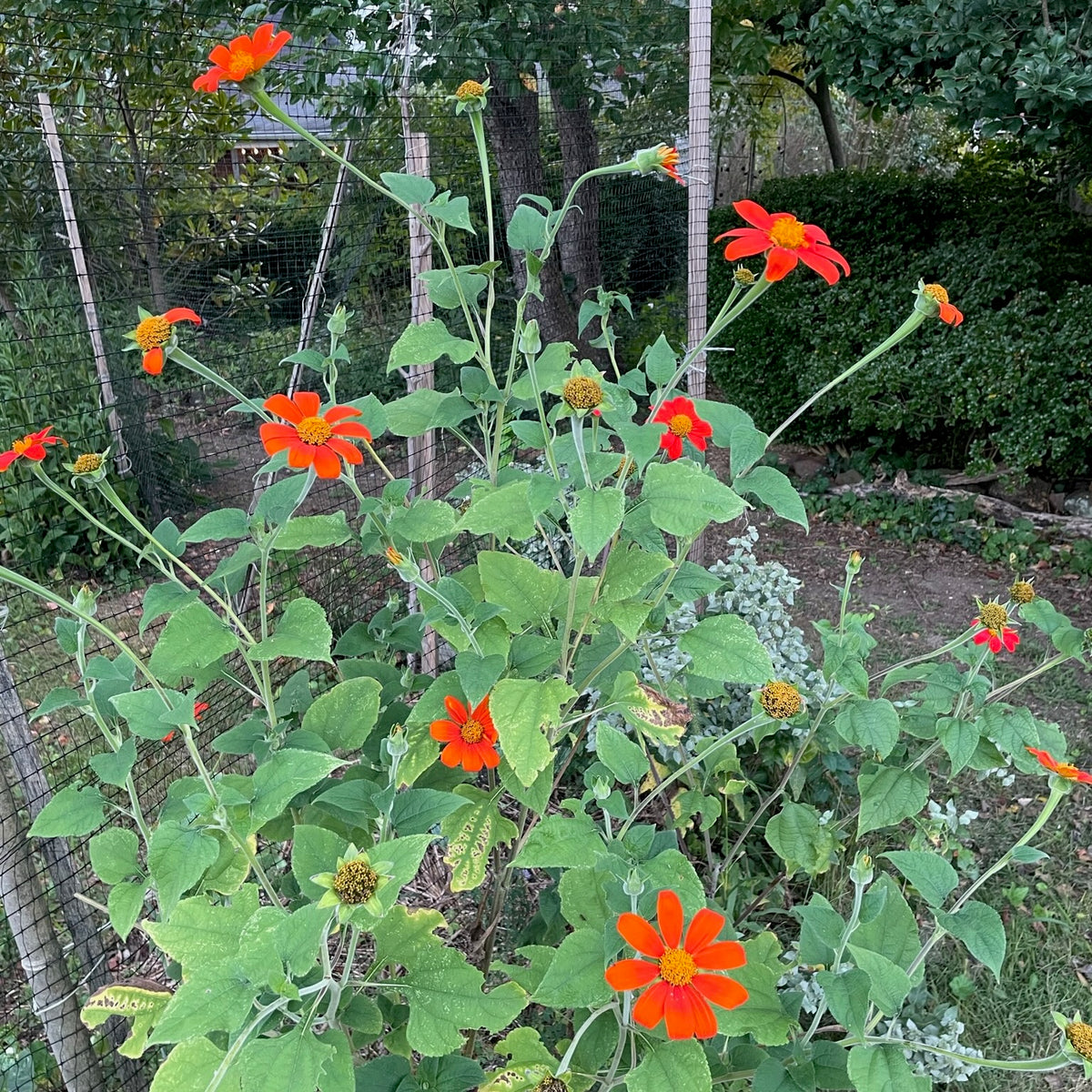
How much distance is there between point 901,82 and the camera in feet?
11.4

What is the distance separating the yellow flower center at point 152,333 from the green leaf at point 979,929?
3.64 ft

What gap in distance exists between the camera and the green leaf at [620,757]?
3.44 feet

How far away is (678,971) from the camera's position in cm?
79

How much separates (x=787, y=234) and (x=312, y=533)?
2.32 ft

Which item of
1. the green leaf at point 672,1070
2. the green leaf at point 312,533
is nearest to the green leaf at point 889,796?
the green leaf at point 672,1070

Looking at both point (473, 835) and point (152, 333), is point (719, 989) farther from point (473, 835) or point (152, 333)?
point (152, 333)

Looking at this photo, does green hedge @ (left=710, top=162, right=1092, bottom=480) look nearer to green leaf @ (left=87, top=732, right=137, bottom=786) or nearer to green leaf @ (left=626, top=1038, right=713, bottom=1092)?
green leaf @ (left=626, top=1038, right=713, bottom=1092)

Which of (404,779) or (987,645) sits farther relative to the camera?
(987,645)

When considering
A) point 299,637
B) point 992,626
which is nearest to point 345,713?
point 299,637

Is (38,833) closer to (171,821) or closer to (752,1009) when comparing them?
(171,821)

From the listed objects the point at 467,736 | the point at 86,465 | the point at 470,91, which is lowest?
the point at 467,736

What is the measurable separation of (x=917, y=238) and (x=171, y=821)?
15.0 feet

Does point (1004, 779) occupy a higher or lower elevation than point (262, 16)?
lower

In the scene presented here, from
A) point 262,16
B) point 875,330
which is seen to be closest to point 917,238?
point 875,330
